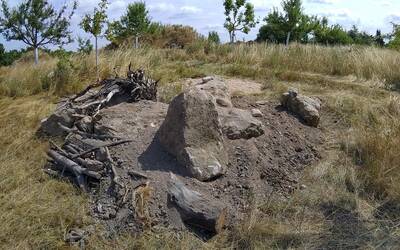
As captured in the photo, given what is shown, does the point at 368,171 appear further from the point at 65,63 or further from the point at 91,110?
the point at 65,63

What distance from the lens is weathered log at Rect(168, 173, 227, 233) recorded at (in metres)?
4.21

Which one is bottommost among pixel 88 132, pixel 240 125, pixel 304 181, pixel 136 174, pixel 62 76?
pixel 304 181

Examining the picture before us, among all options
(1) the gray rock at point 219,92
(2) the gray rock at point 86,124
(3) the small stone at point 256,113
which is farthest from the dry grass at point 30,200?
(3) the small stone at point 256,113

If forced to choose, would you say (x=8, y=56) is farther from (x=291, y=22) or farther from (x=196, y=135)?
(x=196, y=135)

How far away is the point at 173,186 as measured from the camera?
4.54m

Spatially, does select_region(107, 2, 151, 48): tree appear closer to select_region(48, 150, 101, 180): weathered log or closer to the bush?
the bush

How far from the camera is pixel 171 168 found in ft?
15.9

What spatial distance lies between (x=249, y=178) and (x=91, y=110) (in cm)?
231

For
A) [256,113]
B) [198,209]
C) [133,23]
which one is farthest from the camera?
[133,23]

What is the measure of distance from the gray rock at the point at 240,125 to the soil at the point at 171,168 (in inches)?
3.3

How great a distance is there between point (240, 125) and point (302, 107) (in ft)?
3.72

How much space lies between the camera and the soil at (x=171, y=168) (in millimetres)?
4367

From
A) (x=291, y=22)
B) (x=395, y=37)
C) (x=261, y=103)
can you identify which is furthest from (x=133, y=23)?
(x=261, y=103)

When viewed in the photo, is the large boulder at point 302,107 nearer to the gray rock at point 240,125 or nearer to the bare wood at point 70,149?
the gray rock at point 240,125
